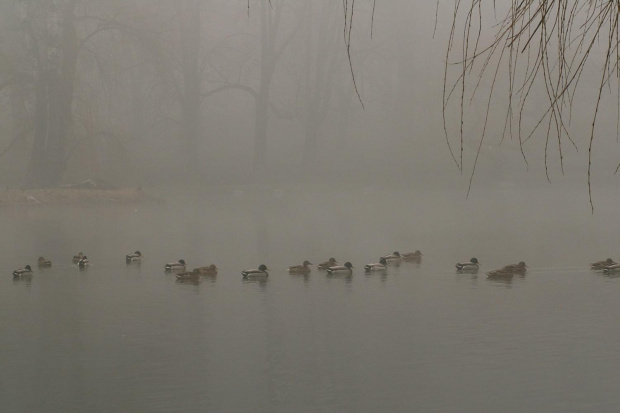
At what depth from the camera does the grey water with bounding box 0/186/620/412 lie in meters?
6.84

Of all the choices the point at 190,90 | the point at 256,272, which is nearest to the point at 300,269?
the point at 256,272

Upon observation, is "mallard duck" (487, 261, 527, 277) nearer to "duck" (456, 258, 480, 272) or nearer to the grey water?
the grey water

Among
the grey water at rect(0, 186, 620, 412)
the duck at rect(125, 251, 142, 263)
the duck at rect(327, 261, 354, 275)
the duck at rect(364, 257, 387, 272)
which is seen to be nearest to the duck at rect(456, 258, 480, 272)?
the grey water at rect(0, 186, 620, 412)

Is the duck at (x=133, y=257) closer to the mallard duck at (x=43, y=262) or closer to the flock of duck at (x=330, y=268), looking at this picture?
the flock of duck at (x=330, y=268)

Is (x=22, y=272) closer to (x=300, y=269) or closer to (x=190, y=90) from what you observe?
(x=300, y=269)

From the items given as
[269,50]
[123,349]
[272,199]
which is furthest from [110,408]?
[269,50]

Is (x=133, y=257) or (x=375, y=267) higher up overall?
(x=133, y=257)

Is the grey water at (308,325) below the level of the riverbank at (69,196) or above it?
below

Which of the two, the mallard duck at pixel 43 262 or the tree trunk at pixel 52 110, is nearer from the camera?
the mallard duck at pixel 43 262

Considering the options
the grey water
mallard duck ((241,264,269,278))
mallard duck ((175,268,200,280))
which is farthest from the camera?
mallard duck ((241,264,269,278))

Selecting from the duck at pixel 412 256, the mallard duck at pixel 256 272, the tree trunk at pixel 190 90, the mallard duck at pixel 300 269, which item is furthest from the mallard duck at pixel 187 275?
the tree trunk at pixel 190 90

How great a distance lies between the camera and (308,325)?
9180 mm

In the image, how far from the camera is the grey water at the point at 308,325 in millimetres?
6840

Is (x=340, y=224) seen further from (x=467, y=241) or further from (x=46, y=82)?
(x=46, y=82)
